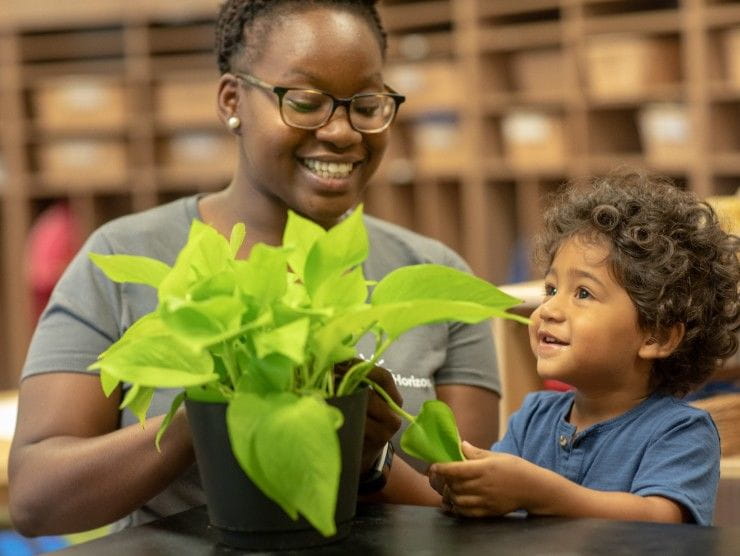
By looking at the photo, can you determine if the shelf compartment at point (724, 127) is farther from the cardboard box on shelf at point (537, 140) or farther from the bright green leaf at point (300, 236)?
the bright green leaf at point (300, 236)

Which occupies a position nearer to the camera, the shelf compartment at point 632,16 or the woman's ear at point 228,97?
the woman's ear at point 228,97

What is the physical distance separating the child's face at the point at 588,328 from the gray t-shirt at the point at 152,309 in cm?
30

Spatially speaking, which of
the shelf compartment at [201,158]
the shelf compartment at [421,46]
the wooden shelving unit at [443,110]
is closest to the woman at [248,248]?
the wooden shelving unit at [443,110]

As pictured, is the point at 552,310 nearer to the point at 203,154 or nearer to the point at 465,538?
the point at 465,538

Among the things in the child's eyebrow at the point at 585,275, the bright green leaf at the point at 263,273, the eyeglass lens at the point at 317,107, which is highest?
the eyeglass lens at the point at 317,107

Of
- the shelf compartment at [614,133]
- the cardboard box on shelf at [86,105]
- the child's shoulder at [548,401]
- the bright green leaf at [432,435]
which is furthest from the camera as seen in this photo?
the cardboard box on shelf at [86,105]

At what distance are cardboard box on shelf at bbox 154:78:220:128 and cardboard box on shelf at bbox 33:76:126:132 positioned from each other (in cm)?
26

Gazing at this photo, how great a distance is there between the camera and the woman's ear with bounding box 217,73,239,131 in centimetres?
205

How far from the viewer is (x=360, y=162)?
1964mm

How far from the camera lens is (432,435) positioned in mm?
1289

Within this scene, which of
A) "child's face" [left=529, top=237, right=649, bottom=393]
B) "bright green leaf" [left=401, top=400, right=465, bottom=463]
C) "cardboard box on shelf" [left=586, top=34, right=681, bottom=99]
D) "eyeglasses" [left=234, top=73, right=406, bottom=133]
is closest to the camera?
"bright green leaf" [left=401, top=400, right=465, bottom=463]

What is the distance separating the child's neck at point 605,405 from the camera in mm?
1692

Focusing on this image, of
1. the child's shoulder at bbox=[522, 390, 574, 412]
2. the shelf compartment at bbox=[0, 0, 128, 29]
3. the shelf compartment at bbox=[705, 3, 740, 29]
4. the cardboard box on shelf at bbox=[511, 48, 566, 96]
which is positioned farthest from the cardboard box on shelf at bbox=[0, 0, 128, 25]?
the child's shoulder at bbox=[522, 390, 574, 412]

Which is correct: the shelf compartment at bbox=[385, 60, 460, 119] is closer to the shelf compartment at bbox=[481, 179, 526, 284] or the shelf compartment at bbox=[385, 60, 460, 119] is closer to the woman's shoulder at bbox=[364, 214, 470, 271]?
the shelf compartment at bbox=[481, 179, 526, 284]
